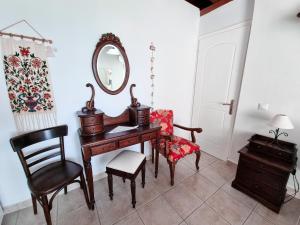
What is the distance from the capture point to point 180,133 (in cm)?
276

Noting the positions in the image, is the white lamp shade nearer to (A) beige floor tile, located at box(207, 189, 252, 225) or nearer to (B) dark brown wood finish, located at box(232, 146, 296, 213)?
(B) dark brown wood finish, located at box(232, 146, 296, 213)

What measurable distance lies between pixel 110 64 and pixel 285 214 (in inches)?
102

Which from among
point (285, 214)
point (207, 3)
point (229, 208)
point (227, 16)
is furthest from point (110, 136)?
point (207, 3)

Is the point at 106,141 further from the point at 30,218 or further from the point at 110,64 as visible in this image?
the point at 30,218

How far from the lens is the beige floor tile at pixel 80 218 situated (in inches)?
53.0

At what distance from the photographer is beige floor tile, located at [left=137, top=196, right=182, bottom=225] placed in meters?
1.36

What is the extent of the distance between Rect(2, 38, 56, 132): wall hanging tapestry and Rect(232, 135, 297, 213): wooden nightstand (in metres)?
2.31

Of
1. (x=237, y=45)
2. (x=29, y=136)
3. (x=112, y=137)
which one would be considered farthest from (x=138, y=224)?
(x=237, y=45)

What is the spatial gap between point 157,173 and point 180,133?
1.04 metres

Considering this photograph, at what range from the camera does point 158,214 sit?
144 cm

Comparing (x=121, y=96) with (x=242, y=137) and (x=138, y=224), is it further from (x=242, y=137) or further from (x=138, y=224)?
(x=242, y=137)

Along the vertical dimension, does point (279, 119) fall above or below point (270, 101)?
below

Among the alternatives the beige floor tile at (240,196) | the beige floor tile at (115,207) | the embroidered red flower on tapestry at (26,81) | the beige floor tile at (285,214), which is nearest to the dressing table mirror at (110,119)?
the beige floor tile at (115,207)

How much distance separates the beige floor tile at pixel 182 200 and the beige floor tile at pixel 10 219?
158cm
